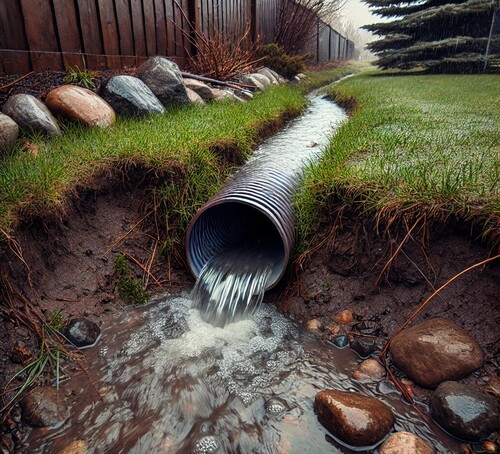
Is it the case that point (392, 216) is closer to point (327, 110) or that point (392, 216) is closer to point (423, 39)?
point (327, 110)

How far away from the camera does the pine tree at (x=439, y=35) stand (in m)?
12.1

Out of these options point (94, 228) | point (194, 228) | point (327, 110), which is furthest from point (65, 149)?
point (327, 110)

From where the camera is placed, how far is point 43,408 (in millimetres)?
1967

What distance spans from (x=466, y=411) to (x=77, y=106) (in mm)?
4298

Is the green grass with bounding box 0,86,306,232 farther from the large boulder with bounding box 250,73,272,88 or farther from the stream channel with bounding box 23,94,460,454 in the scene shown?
the large boulder with bounding box 250,73,272,88

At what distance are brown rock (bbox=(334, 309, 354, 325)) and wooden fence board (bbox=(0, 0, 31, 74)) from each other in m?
4.40

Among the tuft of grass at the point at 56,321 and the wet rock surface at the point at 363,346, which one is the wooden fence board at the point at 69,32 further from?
the wet rock surface at the point at 363,346

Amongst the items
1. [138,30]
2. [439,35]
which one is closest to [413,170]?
[138,30]

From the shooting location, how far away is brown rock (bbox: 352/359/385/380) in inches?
85.8

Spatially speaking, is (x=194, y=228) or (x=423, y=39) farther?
(x=423, y=39)

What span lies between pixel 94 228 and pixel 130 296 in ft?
2.10

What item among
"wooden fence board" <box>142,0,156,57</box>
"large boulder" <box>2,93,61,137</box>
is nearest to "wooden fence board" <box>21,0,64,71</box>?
"large boulder" <box>2,93,61,137</box>

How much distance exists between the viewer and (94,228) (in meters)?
3.05

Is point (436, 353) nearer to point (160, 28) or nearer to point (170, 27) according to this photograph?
point (160, 28)
